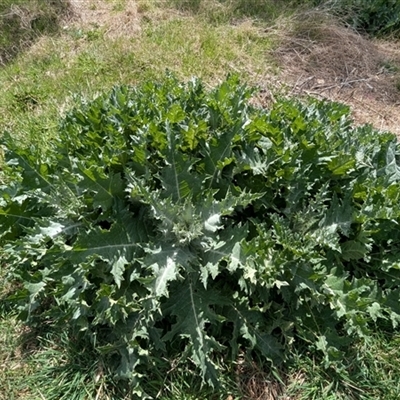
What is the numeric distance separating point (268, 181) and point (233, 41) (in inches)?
119

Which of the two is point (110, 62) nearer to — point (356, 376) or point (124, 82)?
point (124, 82)

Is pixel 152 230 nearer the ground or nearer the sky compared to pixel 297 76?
nearer the sky

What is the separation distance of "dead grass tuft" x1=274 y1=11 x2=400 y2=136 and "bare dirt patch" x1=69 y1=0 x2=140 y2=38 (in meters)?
1.80

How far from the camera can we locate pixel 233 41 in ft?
16.0

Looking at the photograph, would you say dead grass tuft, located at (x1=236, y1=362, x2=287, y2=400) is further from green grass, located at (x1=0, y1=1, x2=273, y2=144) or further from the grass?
green grass, located at (x1=0, y1=1, x2=273, y2=144)

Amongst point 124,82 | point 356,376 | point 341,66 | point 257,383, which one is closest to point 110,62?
point 124,82

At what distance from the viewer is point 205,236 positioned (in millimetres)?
2236

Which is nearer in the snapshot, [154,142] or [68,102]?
[154,142]

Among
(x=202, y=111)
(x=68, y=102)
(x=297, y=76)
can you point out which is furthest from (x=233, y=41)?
(x=202, y=111)

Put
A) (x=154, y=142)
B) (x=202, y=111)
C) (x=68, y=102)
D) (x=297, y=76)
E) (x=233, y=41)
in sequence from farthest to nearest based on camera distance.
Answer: (x=233, y=41)
(x=297, y=76)
(x=68, y=102)
(x=202, y=111)
(x=154, y=142)

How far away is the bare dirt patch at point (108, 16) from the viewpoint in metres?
5.30

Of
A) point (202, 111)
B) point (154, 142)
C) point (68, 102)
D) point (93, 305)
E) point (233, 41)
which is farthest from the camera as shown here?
point (233, 41)

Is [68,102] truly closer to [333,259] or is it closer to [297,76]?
[297,76]

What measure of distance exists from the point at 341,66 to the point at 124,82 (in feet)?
7.66
